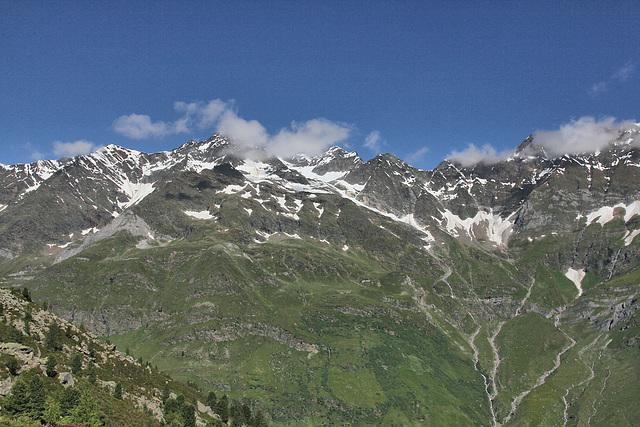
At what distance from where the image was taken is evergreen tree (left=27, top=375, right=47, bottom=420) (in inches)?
2120

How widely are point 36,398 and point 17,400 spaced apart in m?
2.04

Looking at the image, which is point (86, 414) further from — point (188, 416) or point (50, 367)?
point (188, 416)

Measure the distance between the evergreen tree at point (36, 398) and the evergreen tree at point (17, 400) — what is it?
44 centimetres

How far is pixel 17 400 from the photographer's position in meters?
53.6

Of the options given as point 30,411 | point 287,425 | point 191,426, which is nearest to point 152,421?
point 191,426

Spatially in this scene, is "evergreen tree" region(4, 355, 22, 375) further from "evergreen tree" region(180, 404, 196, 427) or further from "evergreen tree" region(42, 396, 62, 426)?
"evergreen tree" region(180, 404, 196, 427)

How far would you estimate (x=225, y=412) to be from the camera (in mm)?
116500

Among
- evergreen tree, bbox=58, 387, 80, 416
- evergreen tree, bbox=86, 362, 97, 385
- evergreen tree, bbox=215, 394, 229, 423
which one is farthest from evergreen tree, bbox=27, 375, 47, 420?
evergreen tree, bbox=215, 394, 229, 423

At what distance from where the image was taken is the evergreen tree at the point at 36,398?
53.8 m

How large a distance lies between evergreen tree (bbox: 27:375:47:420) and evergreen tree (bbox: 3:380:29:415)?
441 millimetres

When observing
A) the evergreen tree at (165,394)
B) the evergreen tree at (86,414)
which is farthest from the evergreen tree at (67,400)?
the evergreen tree at (165,394)

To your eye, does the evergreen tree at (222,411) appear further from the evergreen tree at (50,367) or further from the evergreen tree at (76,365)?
the evergreen tree at (50,367)

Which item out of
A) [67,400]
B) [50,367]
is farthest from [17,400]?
[50,367]

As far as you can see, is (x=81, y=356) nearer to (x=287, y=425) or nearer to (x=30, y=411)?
(x=30, y=411)
